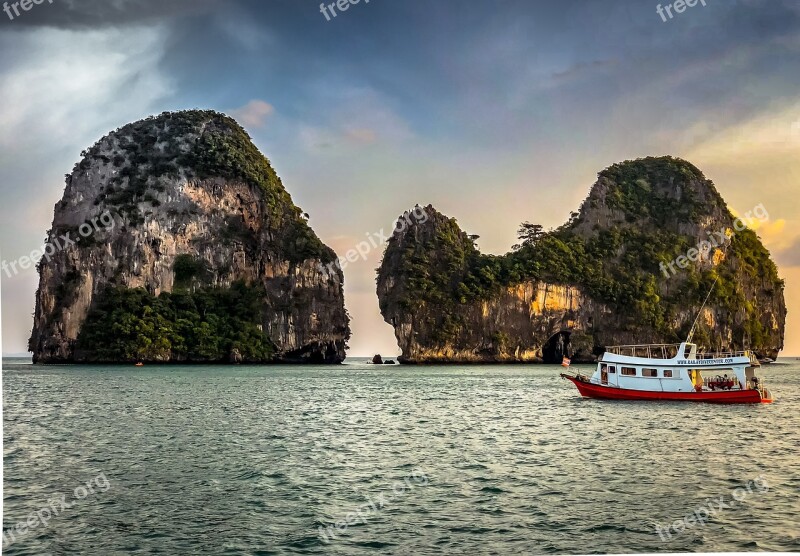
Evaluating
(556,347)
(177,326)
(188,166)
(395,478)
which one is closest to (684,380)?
(395,478)

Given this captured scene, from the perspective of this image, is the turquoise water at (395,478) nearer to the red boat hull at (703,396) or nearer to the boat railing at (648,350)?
the red boat hull at (703,396)

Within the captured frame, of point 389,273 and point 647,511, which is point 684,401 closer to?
point 647,511

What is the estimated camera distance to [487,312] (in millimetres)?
73500

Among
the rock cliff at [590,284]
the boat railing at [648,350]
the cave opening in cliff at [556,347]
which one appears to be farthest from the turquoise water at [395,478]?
the cave opening in cliff at [556,347]

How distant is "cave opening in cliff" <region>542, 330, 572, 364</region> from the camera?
7644 centimetres

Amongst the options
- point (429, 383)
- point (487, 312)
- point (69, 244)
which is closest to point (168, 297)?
point (69, 244)

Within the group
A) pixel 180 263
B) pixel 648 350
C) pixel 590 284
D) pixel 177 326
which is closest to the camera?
pixel 648 350

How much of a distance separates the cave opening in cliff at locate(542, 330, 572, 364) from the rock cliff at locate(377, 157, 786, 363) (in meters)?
0.13

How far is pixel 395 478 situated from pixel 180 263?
62055 mm

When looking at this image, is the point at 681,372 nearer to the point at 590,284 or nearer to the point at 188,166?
the point at 590,284

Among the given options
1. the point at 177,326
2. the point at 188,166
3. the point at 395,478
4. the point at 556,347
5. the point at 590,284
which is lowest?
the point at 395,478

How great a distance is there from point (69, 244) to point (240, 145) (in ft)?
75.1

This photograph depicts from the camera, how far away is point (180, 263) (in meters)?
71.0

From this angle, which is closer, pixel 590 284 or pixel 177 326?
pixel 177 326
